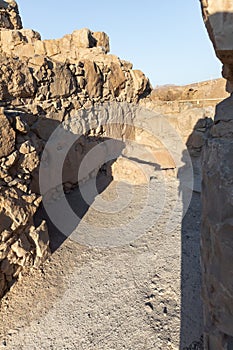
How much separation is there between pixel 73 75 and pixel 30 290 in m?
3.91

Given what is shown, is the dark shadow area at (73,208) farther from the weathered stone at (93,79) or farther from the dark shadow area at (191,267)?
the weathered stone at (93,79)

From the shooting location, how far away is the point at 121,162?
5.73 m

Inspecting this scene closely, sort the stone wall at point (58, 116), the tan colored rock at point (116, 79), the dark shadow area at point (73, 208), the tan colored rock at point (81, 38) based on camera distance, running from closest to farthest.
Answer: the stone wall at point (58, 116), the dark shadow area at point (73, 208), the tan colored rock at point (116, 79), the tan colored rock at point (81, 38)

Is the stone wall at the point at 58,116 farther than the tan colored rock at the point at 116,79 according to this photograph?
No

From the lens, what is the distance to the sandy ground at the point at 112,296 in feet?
7.33

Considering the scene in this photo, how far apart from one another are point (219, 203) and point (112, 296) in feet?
7.48

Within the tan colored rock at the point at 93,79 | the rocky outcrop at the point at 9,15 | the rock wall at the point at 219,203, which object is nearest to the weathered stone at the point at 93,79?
the tan colored rock at the point at 93,79

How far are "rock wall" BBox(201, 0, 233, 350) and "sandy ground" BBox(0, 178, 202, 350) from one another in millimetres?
1536

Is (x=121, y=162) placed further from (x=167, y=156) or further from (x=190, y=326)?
(x=190, y=326)

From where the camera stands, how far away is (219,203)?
819 mm

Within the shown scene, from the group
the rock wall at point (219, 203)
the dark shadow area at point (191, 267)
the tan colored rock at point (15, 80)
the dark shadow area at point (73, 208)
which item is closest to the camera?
the rock wall at point (219, 203)

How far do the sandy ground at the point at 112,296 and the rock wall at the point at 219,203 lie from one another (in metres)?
1.54

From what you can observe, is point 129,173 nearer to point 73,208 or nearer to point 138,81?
point 73,208

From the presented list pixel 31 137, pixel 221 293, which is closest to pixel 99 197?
pixel 31 137
